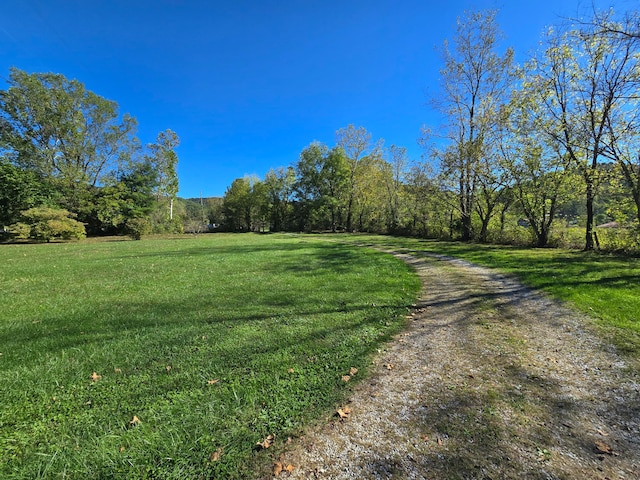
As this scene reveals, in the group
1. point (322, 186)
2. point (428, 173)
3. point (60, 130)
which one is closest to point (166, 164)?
point (60, 130)

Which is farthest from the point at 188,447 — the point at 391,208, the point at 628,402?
the point at 391,208

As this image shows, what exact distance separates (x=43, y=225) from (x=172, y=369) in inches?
1088

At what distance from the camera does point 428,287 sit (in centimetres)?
719

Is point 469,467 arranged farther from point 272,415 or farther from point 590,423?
point 272,415

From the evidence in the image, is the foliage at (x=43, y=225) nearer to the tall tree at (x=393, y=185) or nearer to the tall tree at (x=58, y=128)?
the tall tree at (x=58, y=128)

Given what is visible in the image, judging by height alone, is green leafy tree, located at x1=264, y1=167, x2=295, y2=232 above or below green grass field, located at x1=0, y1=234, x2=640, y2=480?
above

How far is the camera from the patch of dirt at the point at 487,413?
1.98 meters

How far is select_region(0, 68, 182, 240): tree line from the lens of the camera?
77.3 ft

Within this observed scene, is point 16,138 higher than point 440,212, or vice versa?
point 16,138

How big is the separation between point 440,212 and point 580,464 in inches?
943

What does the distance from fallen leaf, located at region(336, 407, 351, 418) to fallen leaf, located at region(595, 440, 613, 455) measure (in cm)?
198

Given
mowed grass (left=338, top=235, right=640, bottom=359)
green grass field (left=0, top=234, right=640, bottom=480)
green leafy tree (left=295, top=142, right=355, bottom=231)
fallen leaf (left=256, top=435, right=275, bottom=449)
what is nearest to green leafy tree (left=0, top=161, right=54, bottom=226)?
green grass field (left=0, top=234, right=640, bottom=480)

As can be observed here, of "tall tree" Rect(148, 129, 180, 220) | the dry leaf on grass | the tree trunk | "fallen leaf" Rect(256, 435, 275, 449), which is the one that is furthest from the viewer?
"tall tree" Rect(148, 129, 180, 220)

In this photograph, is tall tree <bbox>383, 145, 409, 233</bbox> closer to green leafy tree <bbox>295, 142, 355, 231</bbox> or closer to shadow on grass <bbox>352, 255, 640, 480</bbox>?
green leafy tree <bbox>295, 142, 355, 231</bbox>
